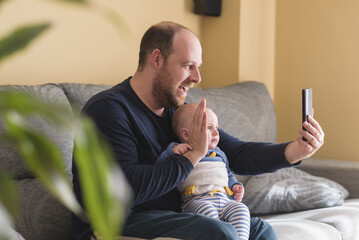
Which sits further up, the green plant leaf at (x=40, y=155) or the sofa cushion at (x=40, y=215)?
the green plant leaf at (x=40, y=155)

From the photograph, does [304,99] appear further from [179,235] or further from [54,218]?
[54,218]

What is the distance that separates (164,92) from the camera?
6.32ft

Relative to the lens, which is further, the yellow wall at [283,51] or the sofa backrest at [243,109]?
the yellow wall at [283,51]

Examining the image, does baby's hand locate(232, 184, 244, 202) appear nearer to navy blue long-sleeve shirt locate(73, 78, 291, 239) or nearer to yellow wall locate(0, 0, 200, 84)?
navy blue long-sleeve shirt locate(73, 78, 291, 239)

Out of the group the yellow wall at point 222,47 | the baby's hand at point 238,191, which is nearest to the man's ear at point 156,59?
the baby's hand at point 238,191

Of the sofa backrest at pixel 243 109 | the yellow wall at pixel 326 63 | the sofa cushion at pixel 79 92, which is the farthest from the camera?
the yellow wall at pixel 326 63

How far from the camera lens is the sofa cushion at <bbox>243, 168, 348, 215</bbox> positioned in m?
2.45

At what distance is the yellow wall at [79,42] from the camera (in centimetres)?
235

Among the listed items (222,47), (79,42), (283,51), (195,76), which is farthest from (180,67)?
(283,51)

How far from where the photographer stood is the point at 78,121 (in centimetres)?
40

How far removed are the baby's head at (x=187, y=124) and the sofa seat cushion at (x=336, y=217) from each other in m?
0.51

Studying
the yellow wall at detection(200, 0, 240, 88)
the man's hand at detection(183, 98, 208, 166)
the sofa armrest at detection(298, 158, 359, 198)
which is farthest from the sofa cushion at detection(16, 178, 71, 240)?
the yellow wall at detection(200, 0, 240, 88)

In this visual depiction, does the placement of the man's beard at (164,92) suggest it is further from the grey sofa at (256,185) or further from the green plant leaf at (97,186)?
the green plant leaf at (97,186)

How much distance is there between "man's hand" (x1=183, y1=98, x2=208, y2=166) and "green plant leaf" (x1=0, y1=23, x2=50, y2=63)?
130 cm
